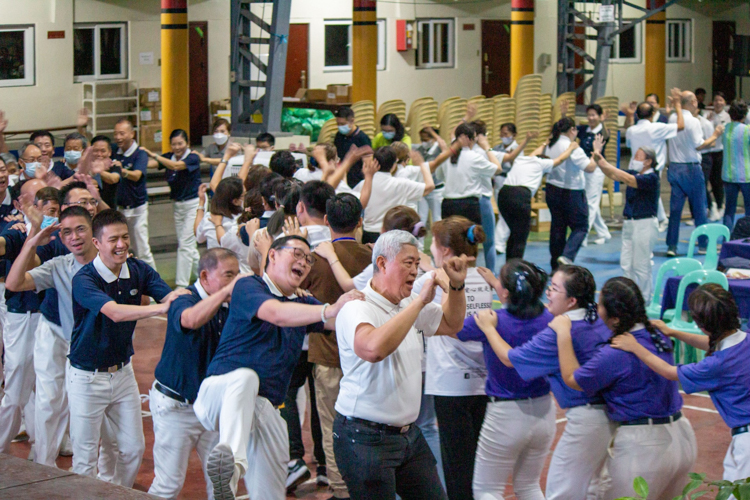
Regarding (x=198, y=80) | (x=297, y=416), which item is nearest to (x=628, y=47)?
(x=198, y=80)

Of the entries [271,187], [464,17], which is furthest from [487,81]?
[271,187]

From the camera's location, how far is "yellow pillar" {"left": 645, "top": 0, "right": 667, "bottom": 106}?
21.0 meters

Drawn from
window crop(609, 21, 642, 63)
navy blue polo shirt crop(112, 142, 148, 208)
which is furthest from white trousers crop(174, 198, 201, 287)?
window crop(609, 21, 642, 63)

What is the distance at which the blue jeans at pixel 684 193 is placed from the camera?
11.4m

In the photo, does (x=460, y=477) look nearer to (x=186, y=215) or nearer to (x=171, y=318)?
(x=171, y=318)

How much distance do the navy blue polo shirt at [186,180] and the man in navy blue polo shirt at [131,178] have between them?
375 mm

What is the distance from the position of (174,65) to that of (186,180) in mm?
6066

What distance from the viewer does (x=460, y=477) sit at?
4434 millimetres

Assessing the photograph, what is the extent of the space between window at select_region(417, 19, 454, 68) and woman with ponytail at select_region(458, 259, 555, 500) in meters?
16.8

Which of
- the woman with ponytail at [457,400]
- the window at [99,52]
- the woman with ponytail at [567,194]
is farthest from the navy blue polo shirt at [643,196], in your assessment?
the window at [99,52]

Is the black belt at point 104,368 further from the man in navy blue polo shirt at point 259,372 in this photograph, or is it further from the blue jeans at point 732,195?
the blue jeans at point 732,195

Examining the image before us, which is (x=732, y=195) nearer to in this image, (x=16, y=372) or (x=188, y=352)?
(x=16, y=372)

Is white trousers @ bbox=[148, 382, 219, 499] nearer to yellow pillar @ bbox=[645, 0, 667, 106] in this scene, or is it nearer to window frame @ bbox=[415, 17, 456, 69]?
window frame @ bbox=[415, 17, 456, 69]

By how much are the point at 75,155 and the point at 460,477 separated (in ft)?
17.1
